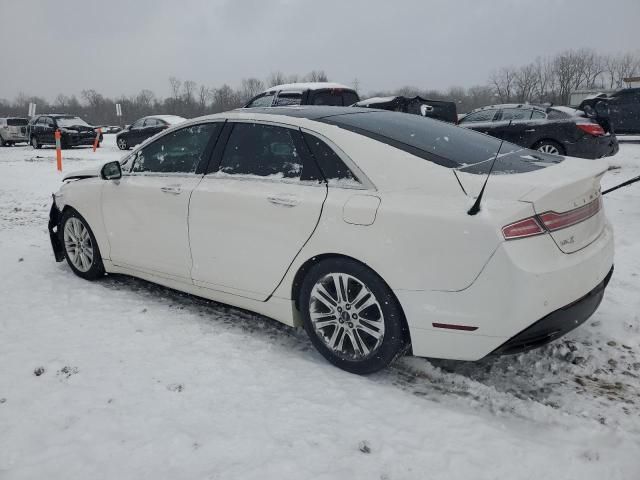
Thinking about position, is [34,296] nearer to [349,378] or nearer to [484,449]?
[349,378]

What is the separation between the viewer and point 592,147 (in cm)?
995

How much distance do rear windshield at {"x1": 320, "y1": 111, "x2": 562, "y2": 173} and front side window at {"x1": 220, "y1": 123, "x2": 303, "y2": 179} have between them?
0.31m

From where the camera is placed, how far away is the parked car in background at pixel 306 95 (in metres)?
11.2

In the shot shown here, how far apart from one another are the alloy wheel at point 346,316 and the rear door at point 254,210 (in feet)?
0.98

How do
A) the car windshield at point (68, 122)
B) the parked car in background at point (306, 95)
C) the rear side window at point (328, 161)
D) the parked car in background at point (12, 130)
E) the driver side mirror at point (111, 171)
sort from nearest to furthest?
the rear side window at point (328, 161)
the driver side mirror at point (111, 171)
the parked car in background at point (306, 95)
the car windshield at point (68, 122)
the parked car in background at point (12, 130)

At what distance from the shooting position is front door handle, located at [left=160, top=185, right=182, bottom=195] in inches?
147

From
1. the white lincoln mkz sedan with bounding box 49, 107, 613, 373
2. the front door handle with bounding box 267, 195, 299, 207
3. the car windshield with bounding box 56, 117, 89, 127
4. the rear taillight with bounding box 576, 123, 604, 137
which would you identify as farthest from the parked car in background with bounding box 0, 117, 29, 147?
the front door handle with bounding box 267, 195, 299, 207

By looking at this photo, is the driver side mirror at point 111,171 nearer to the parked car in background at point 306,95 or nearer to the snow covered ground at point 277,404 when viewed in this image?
the snow covered ground at point 277,404

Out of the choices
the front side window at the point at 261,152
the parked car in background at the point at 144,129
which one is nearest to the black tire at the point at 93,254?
the front side window at the point at 261,152

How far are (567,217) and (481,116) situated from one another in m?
10.0

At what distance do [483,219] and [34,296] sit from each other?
3764 mm

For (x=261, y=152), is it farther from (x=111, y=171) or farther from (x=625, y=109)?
(x=625, y=109)

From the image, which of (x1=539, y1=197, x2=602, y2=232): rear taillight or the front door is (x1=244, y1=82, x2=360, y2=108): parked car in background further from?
(x1=539, y1=197, x2=602, y2=232): rear taillight

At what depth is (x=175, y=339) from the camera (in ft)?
11.3
